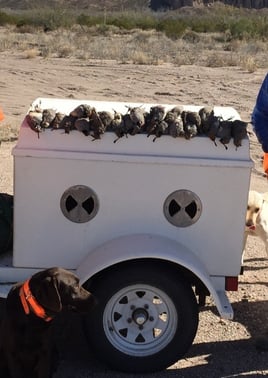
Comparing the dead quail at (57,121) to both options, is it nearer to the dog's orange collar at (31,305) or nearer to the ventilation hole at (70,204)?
the ventilation hole at (70,204)

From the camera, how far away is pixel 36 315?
4.53 m

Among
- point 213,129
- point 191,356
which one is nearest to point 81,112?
point 213,129

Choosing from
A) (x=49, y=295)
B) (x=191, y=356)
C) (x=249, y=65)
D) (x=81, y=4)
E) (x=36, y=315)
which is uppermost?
(x=49, y=295)

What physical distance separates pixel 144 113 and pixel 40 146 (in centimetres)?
70

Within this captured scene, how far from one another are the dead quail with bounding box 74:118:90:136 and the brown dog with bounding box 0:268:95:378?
36.1 inches

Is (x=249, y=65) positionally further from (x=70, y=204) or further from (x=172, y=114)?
(x=70, y=204)

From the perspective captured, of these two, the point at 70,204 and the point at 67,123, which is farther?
the point at 70,204

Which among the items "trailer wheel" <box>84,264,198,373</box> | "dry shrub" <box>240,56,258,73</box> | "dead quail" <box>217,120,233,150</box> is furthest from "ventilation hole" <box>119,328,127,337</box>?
"dry shrub" <box>240,56,258,73</box>

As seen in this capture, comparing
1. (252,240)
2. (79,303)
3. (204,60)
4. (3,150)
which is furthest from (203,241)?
(204,60)

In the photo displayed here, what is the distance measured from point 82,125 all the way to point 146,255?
89cm

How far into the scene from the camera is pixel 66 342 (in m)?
5.66

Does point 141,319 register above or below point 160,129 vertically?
below

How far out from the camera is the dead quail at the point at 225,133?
16.6 feet

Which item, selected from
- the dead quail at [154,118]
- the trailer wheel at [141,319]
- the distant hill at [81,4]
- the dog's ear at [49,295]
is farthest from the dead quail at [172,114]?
the distant hill at [81,4]
